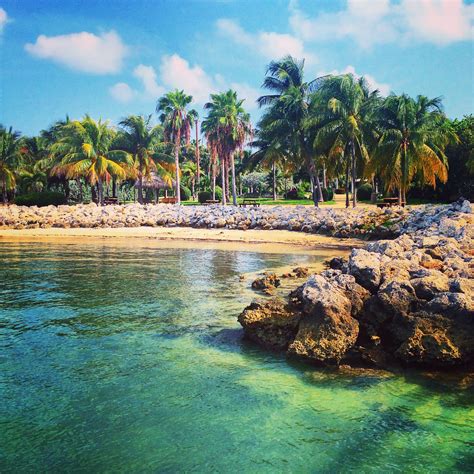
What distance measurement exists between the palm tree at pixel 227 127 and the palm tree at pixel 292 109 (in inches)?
189

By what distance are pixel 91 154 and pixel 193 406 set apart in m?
40.2

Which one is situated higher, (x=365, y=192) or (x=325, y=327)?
(x=365, y=192)

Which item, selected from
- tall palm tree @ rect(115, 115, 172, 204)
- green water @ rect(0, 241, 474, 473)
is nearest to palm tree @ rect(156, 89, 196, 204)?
tall palm tree @ rect(115, 115, 172, 204)

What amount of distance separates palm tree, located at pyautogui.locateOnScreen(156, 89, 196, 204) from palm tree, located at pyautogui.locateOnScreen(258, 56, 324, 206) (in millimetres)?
12808

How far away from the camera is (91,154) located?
43281 millimetres

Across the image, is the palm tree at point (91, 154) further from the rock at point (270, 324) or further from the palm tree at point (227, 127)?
the rock at point (270, 324)

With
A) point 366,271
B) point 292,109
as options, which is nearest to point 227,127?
point 292,109

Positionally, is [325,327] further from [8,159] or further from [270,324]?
[8,159]

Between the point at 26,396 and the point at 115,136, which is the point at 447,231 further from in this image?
the point at 115,136

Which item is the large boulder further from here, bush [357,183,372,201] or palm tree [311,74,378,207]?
bush [357,183,372,201]

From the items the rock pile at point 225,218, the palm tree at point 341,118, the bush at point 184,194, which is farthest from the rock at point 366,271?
the bush at point 184,194

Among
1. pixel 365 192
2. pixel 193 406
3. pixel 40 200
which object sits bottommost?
pixel 193 406

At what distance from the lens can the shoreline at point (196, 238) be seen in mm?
23844

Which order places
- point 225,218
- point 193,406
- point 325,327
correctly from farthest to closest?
point 225,218
point 325,327
point 193,406
